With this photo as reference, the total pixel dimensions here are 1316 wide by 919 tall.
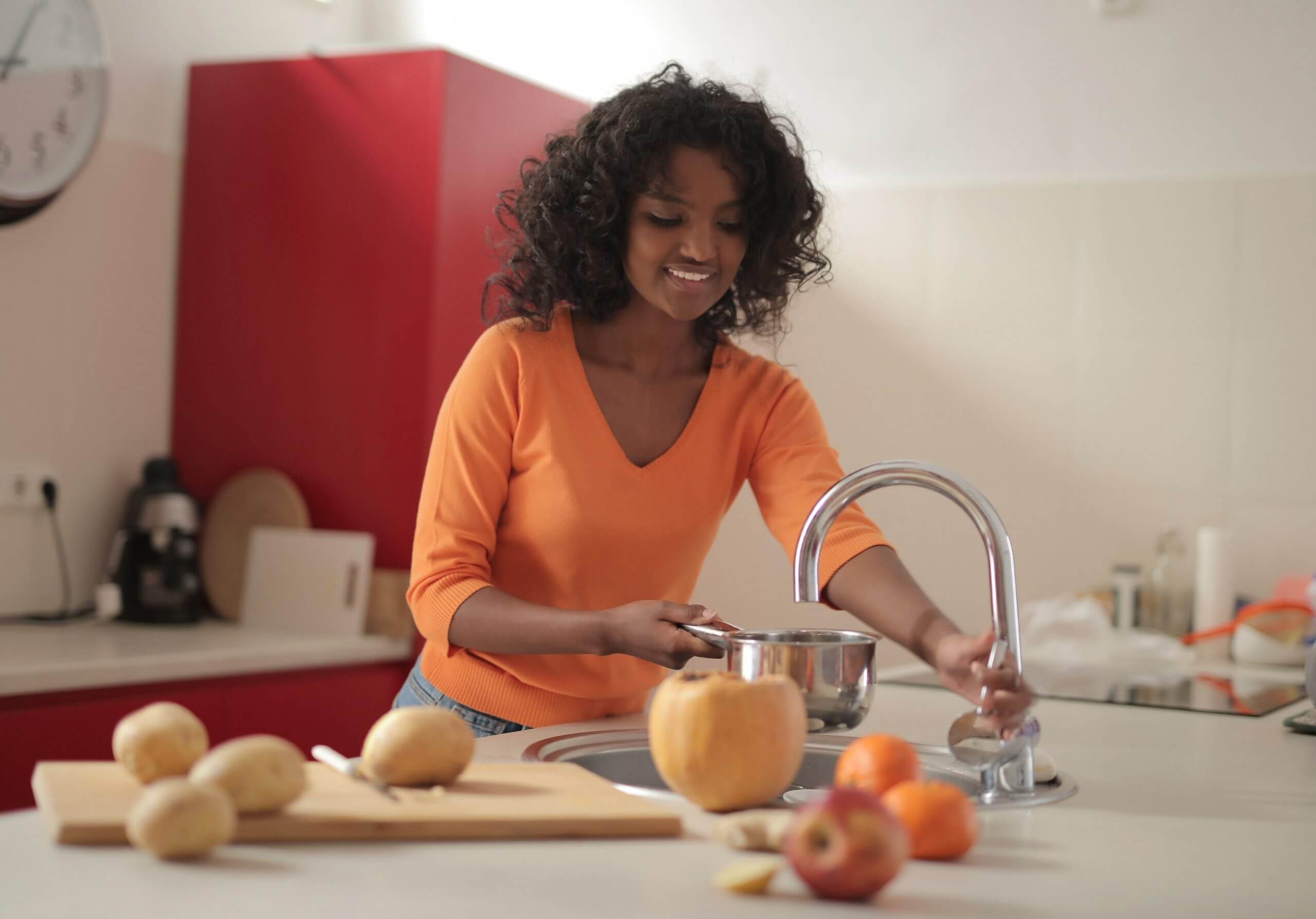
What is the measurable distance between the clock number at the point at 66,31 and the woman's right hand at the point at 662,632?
210 cm

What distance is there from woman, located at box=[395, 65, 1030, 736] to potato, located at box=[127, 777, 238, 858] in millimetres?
558

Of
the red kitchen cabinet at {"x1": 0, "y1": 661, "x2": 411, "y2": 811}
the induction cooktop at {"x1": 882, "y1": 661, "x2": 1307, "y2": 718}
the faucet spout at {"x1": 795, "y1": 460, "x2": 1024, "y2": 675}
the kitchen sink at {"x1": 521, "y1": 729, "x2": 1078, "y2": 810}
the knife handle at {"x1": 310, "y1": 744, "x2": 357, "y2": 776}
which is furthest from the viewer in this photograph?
the red kitchen cabinet at {"x1": 0, "y1": 661, "x2": 411, "y2": 811}

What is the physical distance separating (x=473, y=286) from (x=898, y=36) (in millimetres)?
1133

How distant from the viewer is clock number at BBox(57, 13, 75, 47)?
266 centimetres

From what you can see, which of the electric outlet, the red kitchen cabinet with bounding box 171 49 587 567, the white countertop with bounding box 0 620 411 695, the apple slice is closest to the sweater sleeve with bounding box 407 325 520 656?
the apple slice

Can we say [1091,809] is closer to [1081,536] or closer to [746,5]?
[1081,536]

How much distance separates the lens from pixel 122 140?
9.57ft

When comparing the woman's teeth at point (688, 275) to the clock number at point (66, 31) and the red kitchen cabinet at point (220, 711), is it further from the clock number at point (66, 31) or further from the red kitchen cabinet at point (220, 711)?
the clock number at point (66, 31)

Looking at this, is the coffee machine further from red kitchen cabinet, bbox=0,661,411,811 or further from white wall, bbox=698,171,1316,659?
white wall, bbox=698,171,1316,659

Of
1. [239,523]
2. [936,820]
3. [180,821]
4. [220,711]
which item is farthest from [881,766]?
[239,523]

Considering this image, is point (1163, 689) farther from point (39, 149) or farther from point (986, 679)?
point (39, 149)

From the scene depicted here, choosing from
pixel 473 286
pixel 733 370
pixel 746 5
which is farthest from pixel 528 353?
pixel 746 5

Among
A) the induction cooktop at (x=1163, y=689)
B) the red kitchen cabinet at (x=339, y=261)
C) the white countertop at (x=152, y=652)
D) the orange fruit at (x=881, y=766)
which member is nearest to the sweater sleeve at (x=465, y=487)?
the orange fruit at (x=881, y=766)

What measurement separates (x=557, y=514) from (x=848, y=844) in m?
0.78
